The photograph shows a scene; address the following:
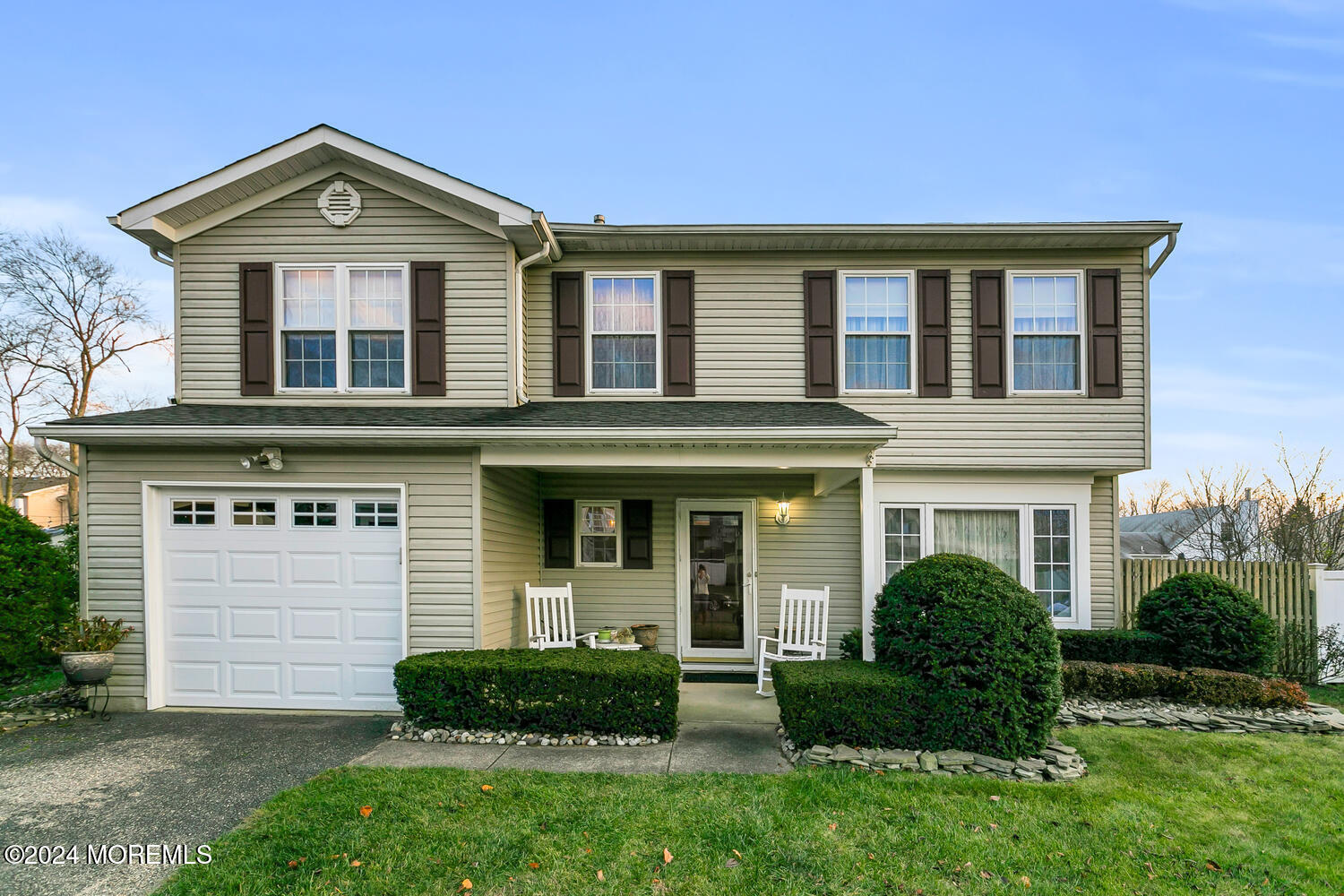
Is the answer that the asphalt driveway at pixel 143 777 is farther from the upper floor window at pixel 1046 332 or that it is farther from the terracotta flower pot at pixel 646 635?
the upper floor window at pixel 1046 332

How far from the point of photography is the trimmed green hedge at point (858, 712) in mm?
5527

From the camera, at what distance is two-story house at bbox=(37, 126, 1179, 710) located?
6.95m

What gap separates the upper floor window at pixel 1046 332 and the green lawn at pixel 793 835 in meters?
4.51

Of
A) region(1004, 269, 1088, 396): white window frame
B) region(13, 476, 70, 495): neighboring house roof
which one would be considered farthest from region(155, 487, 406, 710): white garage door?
region(13, 476, 70, 495): neighboring house roof

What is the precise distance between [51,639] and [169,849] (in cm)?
468

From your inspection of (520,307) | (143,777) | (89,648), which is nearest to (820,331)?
(520,307)

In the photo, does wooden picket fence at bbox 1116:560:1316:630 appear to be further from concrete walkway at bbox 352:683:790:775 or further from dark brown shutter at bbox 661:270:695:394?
dark brown shutter at bbox 661:270:695:394

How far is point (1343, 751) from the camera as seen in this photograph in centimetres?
580

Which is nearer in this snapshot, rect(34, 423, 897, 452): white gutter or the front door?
rect(34, 423, 897, 452): white gutter

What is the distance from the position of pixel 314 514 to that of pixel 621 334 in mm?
3911

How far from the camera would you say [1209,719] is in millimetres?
6539

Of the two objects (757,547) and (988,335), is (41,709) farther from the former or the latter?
(988,335)

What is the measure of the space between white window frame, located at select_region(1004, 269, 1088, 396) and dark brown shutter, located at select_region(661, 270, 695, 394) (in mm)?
3739

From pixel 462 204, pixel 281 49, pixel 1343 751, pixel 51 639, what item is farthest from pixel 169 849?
pixel 281 49
